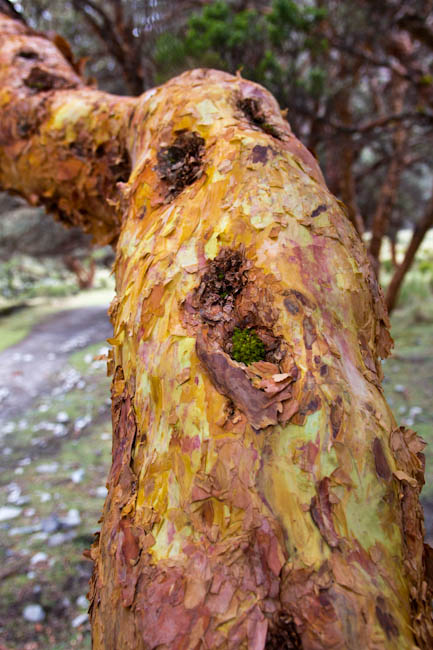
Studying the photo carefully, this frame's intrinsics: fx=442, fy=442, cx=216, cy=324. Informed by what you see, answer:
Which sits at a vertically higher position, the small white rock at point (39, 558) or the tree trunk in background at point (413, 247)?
the tree trunk in background at point (413, 247)

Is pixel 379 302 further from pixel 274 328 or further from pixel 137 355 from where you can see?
pixel 137 355

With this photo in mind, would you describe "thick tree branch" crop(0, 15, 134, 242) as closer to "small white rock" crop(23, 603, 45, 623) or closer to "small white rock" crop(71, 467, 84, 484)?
"small white rock" crop(23, 603, 45, 623)

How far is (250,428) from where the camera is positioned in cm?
70

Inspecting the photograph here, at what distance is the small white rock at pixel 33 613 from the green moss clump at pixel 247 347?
1888 mm

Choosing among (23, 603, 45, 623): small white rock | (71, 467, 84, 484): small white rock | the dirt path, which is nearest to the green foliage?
(71, 467, 84, 484): small white rock

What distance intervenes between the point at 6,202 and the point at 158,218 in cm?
685

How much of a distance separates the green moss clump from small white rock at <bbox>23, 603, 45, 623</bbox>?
6.19 ft

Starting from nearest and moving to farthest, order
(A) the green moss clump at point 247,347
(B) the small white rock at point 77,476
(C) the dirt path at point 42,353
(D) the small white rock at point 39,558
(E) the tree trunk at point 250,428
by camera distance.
Result: 1. (E) the tree trunk at point 250,428
2. (A) the green moss clump at point 247,347
3. (D) the small white rock at point 39,558
4. (B) the small white rock at point 77,476
5. (C) the dirt path at point 42,353

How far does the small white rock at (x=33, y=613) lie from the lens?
1.96m

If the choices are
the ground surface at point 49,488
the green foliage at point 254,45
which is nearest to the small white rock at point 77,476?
the ground surface at point 49,488

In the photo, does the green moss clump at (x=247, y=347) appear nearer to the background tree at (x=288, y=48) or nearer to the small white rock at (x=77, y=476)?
the background tree at (x=288, y=48)

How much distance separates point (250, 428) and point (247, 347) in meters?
0.16

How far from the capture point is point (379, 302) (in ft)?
A: 2.96

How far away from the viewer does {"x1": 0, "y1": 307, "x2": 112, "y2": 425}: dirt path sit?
16.0 feet
